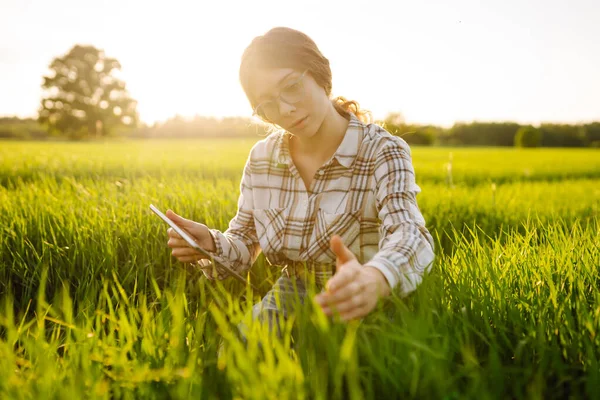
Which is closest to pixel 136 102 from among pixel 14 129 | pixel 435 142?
pixel 14 129

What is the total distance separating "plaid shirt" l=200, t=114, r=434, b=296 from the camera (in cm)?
176

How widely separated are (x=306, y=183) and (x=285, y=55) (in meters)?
0.57

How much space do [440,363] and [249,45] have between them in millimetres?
1442

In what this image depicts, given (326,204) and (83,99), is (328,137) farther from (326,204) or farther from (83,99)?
(83,99)

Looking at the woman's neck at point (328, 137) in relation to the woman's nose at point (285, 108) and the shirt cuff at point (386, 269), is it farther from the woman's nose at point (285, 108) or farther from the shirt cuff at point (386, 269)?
the shirt cuff at point (386, 269)

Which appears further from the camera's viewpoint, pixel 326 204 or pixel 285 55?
pixel 326 204

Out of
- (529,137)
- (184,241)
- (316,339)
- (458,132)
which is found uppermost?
(458,132)

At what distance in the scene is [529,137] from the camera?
5766 centimetres

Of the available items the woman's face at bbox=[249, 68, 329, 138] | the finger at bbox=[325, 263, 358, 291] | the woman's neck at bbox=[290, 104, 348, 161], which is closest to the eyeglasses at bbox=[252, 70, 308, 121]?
the woman's face at bbox=[249, 68, 329, 138]

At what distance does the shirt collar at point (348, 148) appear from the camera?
1951mm

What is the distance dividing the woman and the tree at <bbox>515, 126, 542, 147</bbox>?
62.7 meters

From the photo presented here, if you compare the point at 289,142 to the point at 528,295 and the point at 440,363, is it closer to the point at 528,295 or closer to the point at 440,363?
the point at 528,295

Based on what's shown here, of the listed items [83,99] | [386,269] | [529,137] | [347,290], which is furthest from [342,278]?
[529,137]

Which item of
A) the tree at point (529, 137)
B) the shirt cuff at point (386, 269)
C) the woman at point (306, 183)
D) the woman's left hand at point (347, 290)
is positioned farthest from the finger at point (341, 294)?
the tree at point (529, 137)
